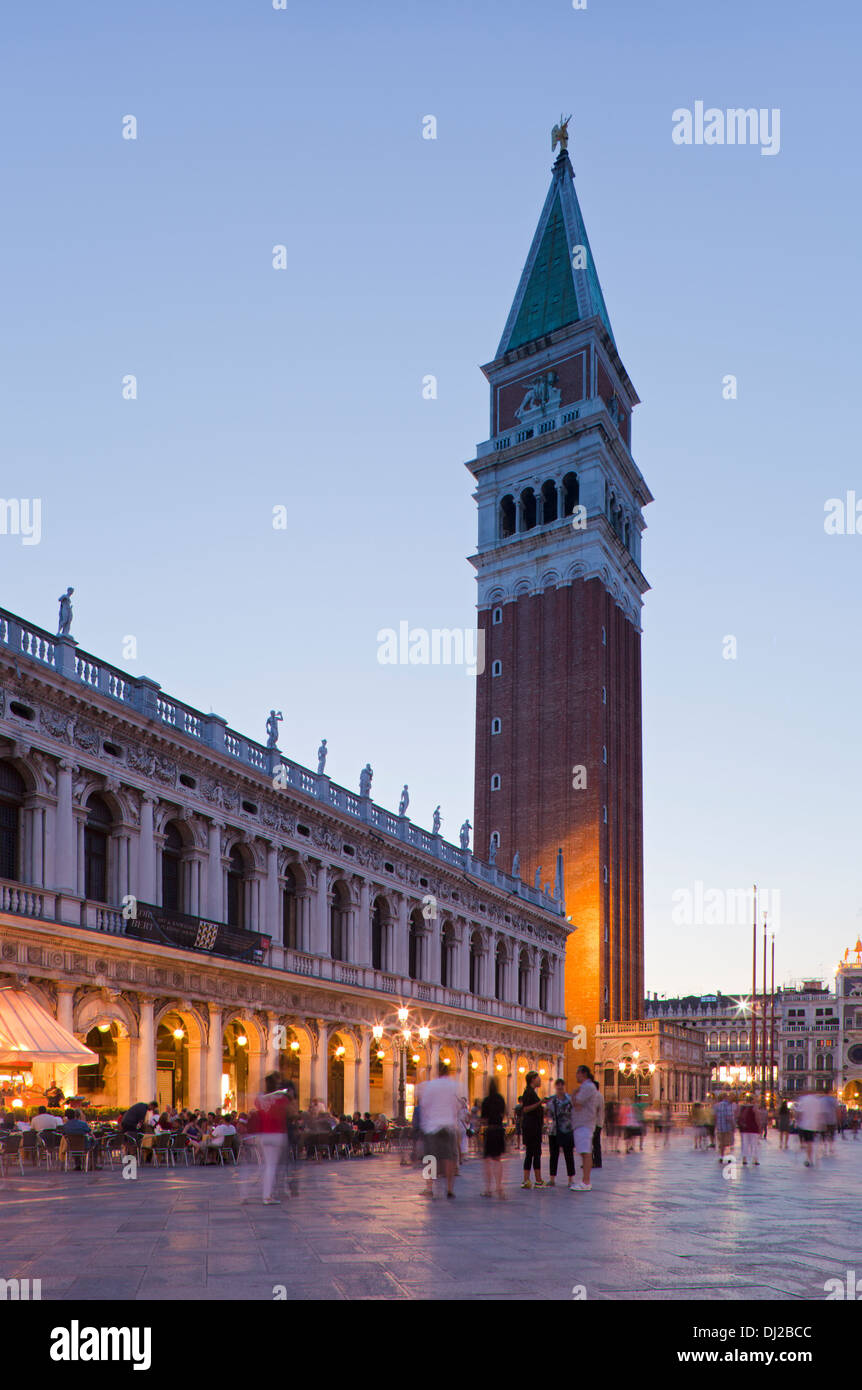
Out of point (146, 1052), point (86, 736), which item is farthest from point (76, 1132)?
point (86, 736)

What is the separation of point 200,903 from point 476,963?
956 inches

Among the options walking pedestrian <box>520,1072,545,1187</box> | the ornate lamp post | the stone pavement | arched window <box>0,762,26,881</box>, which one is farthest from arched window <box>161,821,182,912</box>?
walking pedestrian <box>520,1072,545,1187</box>

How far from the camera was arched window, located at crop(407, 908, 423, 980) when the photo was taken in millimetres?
52156

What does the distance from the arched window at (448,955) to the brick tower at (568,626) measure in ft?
65.4

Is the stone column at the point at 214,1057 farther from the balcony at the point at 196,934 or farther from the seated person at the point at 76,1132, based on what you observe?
the seated person at the point at 76,1132

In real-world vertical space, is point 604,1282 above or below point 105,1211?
above

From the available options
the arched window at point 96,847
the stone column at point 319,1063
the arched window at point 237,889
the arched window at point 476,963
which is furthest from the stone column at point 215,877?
the arched window at point 476,963

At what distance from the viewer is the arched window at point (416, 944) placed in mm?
52156

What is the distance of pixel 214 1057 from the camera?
35.9 metres

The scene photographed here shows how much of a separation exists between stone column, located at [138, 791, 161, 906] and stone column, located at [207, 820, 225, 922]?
280 centimetres
